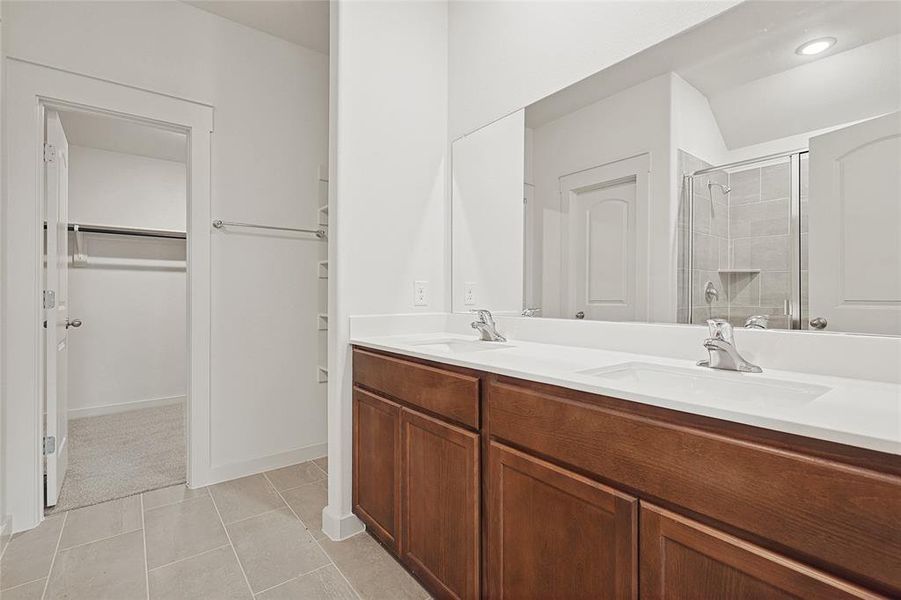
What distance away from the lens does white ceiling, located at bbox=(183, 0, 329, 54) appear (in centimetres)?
241

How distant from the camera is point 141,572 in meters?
1.67

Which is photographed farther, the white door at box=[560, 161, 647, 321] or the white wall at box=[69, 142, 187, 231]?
the white wall at box=[69, 142, 187, 231]

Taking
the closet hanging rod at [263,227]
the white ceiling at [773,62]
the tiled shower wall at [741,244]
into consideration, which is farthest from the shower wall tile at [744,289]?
the closet hanging rod at [263,227]

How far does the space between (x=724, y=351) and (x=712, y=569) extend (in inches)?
22.2

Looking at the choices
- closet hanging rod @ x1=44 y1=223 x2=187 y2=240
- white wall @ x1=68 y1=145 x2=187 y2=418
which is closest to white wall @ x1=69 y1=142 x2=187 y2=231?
white wall @ x1=68 y1=145 x2=187 y2=418

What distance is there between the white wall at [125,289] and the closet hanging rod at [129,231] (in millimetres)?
116

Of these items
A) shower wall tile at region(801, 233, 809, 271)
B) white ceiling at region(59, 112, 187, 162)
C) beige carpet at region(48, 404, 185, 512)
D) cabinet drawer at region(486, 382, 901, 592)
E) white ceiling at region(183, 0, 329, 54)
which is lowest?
Answer: beige carpet at region(48, 404, 185, 512)

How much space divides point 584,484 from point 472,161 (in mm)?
1622

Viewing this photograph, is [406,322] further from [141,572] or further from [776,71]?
[776,71]

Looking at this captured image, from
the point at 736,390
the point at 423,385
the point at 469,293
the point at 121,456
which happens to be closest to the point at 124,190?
the point at 121,456

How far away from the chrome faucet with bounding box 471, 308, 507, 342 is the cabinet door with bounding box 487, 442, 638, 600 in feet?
2.38

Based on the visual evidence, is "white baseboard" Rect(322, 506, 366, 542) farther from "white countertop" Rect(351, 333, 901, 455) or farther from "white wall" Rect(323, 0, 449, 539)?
"white countertop" Rect(351, 333, 901, 455)

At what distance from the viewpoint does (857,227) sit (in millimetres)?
1021

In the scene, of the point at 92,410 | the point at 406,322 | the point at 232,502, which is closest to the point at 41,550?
the point at 232,502
